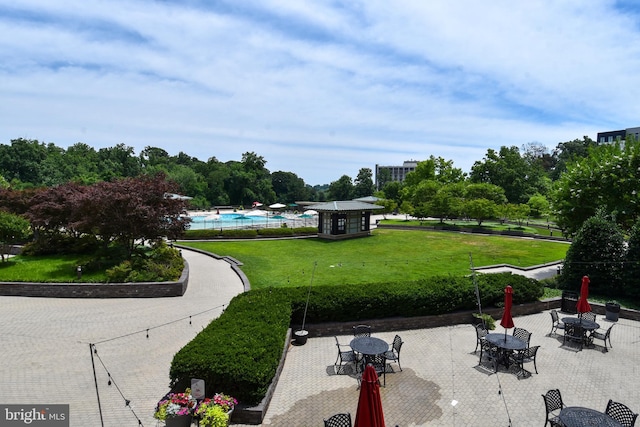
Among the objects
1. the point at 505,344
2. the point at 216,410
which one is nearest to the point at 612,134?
the point at 505,344

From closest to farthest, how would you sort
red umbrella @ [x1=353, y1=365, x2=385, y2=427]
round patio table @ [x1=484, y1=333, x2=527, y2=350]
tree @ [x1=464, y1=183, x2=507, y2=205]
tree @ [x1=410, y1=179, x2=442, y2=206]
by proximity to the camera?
1. red umbrella @ [x1=353, y1=365, x2=385, y2=427]
2. round patio table @ [x1=484, y1=333, x2=527, y2=350]
3. tree @ [x1=464, y1=183, x2=507, y2=205]
4. tree @ [x1=410, y1=179, x2=442, y2=206]

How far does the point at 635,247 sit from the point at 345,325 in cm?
1433

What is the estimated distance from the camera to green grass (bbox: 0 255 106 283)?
57.8 ft

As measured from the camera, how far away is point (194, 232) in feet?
108

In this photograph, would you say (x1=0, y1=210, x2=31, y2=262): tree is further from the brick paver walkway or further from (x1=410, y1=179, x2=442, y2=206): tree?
(x1=410, y1=179, x2=442, y2=206): tree

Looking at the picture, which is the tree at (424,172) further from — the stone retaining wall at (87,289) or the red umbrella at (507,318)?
the red umbrella at (507,318)

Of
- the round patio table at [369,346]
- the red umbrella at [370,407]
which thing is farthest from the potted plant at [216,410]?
the round patio table at [369,346]

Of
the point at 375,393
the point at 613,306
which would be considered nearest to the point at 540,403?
the point at 375,393

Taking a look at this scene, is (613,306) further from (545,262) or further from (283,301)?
(283,301)

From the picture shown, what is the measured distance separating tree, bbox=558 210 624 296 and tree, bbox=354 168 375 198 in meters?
76.0

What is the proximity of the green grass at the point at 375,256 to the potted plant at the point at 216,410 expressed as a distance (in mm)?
9408

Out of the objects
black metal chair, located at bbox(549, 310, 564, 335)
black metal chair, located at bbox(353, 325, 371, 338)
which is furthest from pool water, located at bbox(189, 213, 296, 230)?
black metal chair, located at bbox(549, 310, 564, 335)

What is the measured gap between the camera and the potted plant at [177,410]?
6.88 metres

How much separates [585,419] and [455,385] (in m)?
2.91
